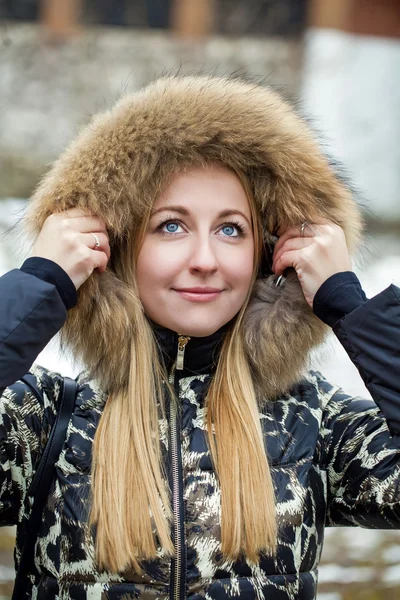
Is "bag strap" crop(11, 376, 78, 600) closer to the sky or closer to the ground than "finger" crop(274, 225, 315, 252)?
closer to the ground

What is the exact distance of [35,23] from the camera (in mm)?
6977

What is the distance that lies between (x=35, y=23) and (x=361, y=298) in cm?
608

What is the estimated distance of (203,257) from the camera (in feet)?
5.64

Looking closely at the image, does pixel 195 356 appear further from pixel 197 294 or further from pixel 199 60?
pixel 199 60

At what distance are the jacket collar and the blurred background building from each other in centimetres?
485

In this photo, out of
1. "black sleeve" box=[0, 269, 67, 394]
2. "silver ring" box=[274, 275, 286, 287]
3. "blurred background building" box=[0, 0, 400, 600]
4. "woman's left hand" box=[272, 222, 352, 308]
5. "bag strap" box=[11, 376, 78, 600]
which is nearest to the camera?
"black sleeve" box=[0, 269, 67, 394]

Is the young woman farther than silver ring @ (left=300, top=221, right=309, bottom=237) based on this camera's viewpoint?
No

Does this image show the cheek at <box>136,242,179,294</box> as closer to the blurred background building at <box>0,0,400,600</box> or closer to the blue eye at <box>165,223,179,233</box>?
the blue eye at <box>165,223,179,233</box>

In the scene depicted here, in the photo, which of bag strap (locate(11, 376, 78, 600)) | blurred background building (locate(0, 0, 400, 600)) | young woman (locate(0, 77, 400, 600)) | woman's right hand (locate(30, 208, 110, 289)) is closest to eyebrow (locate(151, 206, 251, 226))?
young woman (locate(0, 77, 400, 600))

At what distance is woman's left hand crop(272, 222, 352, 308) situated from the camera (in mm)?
1768

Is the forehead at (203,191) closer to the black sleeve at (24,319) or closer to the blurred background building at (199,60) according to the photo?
the black sleeve at (24,319)

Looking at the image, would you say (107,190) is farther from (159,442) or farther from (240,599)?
(240,599)

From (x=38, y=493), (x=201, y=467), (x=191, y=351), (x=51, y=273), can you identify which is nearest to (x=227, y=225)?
(x=191, y=351)

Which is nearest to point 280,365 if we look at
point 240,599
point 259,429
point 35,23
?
point 259,429
